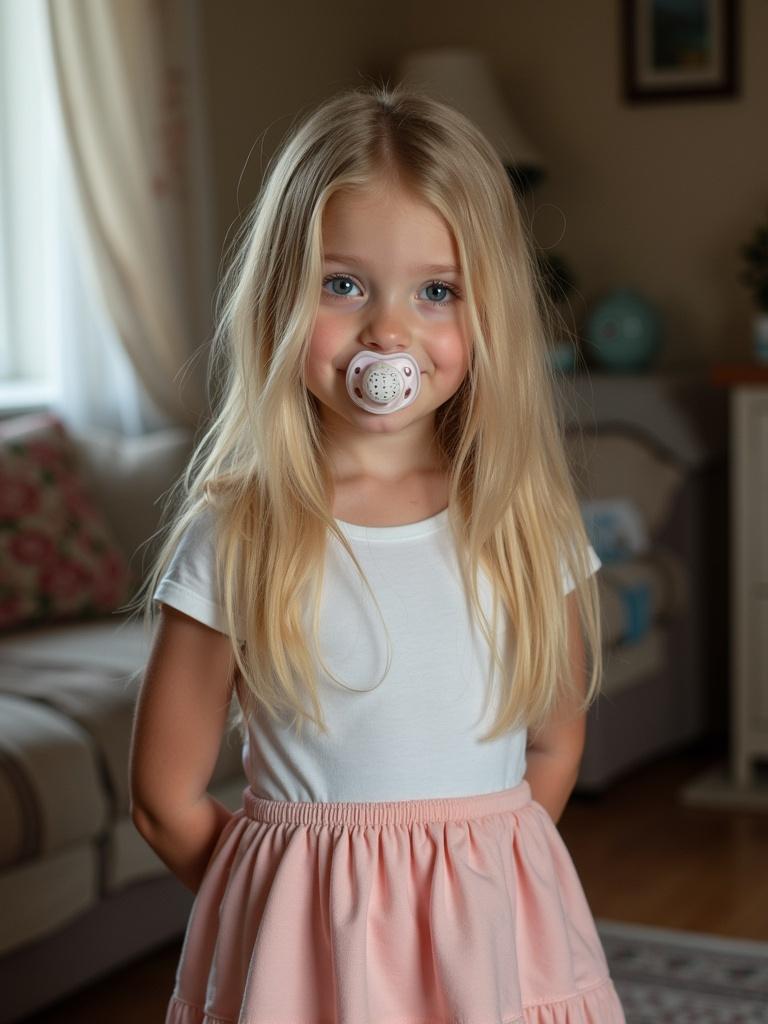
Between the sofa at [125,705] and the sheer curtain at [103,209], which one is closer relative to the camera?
the sofa at [125,705]

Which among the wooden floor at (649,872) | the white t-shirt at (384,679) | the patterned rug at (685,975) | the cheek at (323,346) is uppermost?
the cheek at (323,346)

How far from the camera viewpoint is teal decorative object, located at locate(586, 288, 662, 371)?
12.5 feet

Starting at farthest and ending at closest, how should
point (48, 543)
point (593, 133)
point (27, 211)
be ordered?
1. point (593, 133)
2. point (27, 211)
3. point (48, 543)

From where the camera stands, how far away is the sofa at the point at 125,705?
205cm

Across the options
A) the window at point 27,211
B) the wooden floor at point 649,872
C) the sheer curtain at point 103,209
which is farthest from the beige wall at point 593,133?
the wooden floor at point 649,872

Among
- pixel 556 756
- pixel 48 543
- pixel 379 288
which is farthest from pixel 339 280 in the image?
pixel 48 543

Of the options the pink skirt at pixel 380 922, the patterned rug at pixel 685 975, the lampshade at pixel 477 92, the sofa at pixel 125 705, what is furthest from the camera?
the lampshade at pixel 477 92

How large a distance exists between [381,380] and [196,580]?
0.19 metres

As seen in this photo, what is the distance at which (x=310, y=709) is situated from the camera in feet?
3.42

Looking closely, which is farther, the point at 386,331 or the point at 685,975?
the point at 685,975

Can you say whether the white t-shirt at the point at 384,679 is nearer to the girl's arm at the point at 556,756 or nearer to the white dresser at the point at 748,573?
the girl's arm at the point at 556,756

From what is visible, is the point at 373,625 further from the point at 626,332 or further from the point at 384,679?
the point at 626,332

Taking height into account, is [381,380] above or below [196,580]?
above

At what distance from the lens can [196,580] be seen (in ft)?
3.43
